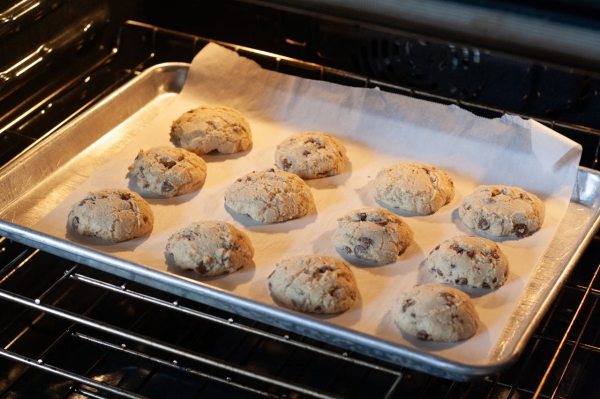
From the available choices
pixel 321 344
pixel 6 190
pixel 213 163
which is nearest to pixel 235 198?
pixel 213 163

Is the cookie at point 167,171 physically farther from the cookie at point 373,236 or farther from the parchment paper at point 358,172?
the cookie at point 373,236

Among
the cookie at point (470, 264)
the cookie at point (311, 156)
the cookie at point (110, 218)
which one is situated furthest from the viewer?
the cookie at point (311, 156)

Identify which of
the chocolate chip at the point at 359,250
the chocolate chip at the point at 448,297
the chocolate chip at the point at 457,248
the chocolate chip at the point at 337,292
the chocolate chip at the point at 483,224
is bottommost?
the chocolate chip at the point at 359,250

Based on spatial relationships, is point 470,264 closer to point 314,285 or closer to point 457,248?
point 457,248

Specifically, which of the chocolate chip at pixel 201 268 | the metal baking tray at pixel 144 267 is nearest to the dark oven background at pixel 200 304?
the metal baking tray at pixel 144 267

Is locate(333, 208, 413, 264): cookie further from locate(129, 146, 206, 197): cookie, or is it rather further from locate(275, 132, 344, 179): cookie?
locate(129, 146, 206, 197): cookie

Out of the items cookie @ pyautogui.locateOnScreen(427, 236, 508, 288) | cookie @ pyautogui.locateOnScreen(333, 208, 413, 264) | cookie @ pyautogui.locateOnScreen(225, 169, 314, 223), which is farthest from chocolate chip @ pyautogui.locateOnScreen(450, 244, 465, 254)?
cookie @ pyautogui.locateOnScreen(225, 169, 314, 223)

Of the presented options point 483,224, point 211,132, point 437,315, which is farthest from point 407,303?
point 211,132
